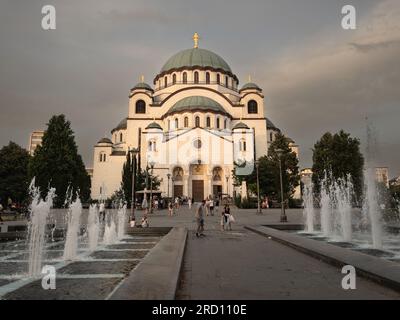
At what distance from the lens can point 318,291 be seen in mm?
4906

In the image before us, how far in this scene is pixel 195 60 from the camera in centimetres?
5988

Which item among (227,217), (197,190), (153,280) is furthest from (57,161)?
(153,280)

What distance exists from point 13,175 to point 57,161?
7819 millimetres

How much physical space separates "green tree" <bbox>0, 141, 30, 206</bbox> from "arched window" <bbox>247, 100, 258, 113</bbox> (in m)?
36.5

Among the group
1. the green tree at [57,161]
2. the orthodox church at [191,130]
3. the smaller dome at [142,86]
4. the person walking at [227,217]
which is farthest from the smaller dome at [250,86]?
the person walking at [227,217]

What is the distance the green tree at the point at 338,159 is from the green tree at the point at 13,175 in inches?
1421

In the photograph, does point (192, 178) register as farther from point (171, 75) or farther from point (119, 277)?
point (119, 277)

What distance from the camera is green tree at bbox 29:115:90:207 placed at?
37.6m

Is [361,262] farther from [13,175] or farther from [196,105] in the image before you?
[196,105]

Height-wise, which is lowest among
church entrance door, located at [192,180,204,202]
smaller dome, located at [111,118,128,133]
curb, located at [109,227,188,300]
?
curb, located at [109,227,188,300]

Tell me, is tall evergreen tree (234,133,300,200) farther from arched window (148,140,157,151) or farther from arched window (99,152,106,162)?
arched window (99,152,106,162)

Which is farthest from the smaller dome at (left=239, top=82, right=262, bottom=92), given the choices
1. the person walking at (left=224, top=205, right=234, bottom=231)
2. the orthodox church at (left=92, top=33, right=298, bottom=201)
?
the person walking at (left=224, top=205, right=234, bottom=231)
